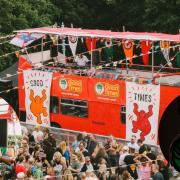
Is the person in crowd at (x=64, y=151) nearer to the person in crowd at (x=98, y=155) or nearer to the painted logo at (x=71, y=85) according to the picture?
the person in crowd at (x=98, y=155)

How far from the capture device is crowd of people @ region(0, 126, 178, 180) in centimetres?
1212

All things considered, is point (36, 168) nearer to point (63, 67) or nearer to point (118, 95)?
point (118, 95)

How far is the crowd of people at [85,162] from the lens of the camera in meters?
12.1

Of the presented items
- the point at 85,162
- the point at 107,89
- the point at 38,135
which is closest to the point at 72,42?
the point at 107,89

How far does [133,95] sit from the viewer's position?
19.4 meters

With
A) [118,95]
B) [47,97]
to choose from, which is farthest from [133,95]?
[47,97]

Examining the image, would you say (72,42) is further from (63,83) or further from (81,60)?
(63,83)

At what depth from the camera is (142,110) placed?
19125 millimetres

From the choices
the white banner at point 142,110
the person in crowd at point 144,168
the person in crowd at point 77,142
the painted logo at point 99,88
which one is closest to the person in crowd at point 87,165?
the person in crowd at point 144,168

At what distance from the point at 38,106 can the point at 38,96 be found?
0.32 meters

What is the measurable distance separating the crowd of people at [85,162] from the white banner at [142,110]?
3.71 meters

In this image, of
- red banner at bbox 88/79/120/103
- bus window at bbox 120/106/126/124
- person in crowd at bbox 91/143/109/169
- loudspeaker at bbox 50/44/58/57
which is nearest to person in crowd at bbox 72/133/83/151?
person in crowd at bbox 91/143/109/169

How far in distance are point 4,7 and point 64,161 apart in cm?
1843

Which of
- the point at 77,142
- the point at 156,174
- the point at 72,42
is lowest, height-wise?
the point at 77,142
